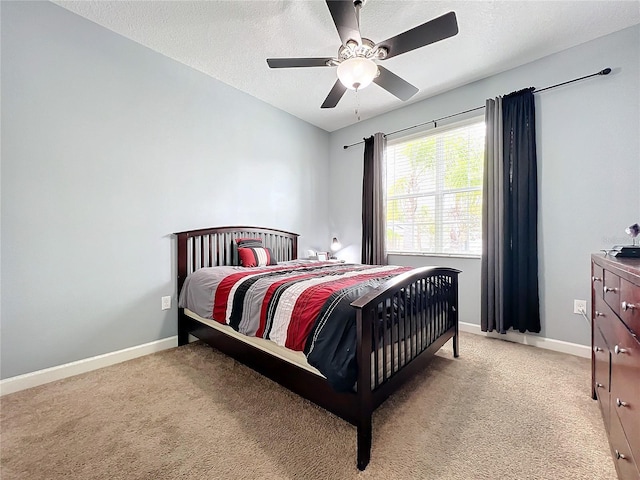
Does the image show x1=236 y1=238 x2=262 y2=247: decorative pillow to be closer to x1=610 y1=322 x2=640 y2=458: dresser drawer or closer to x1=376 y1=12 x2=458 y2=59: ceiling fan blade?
x1=376 y1=12 x2=458 y2=59: ceiling fan blade

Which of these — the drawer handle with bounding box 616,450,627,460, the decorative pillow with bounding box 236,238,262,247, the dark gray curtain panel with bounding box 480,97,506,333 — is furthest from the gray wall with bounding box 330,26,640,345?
A: the decorative pillow with bounding box 236,238,262,247

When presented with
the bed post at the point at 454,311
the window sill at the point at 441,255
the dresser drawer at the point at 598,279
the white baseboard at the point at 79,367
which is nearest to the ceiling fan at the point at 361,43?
the dresser drawer at the point at 598,279

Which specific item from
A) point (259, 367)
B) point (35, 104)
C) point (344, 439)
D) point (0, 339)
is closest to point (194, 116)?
point (35, 104)

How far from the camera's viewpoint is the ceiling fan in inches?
61.3

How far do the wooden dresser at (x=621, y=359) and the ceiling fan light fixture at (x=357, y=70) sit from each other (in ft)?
5.33

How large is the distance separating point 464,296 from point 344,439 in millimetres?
2306

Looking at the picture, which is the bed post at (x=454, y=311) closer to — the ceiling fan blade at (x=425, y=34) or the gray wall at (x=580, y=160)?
the gray wall at (x=580, y=160)

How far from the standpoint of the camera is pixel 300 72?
110 inches

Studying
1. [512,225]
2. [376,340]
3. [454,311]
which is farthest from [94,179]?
[512,225]

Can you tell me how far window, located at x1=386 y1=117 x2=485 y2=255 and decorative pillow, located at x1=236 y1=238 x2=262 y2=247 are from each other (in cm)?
179

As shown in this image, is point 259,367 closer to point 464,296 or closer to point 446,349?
point 446,349

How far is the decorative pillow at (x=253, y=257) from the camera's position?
2.85 metres

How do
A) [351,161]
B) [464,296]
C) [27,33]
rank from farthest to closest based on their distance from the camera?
[351,161], [464,296], [27,33]

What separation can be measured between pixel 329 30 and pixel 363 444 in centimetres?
280
